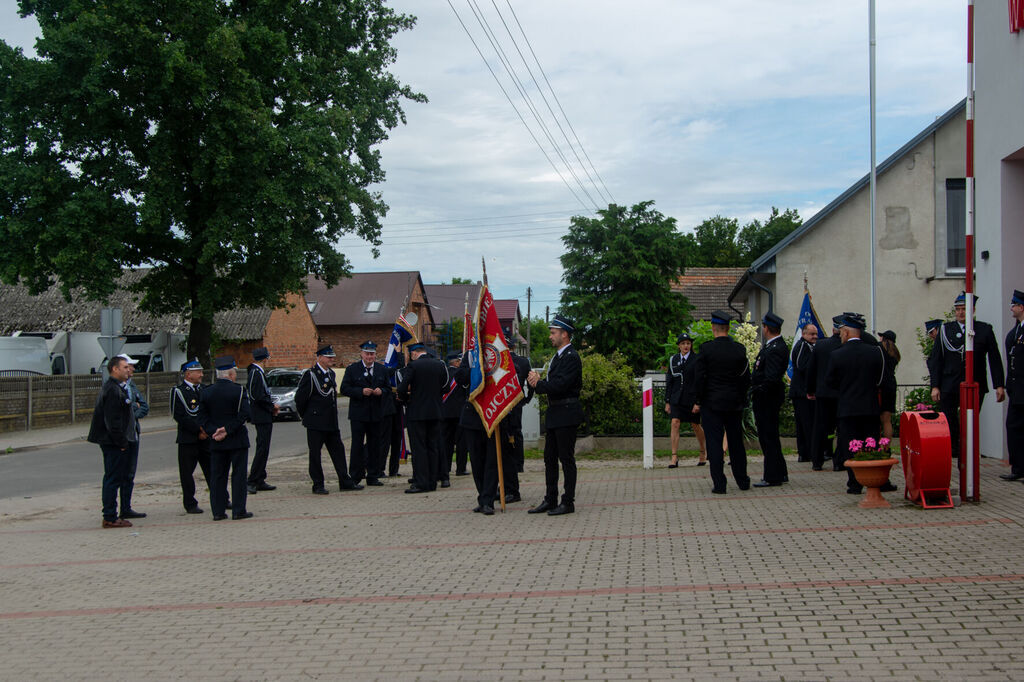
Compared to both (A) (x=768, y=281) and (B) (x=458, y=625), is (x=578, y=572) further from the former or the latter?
(A) (x=768, y=281)

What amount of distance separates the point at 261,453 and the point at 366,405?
165 centimetres

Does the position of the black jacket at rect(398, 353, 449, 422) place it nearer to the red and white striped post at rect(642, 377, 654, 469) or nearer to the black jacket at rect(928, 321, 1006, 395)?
the red and white striped post at rect(642, 377, 654, 469)

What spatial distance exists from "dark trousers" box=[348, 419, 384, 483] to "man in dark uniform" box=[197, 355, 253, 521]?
2.30 metres

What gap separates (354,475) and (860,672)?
9.05m

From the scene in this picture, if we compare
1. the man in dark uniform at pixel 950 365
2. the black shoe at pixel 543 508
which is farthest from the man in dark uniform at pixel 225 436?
the man in dark uniform at pixel 950 365

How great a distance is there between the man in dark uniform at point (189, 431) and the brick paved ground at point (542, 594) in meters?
1.09

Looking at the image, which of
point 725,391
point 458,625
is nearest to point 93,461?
point 725,391

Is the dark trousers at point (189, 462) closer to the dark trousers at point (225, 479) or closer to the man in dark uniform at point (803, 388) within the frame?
the dark trousers at point (225, 479)

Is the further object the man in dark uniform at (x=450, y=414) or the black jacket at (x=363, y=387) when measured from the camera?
the man in dark uniform at (x=450, y=414)

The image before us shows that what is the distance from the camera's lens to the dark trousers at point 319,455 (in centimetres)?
1213

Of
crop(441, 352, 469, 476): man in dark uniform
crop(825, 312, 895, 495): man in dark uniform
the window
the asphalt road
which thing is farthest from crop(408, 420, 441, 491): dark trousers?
the window

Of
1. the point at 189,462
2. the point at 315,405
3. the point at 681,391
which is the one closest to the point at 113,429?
the point at 189,462

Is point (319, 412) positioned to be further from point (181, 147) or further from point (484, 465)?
point (181, 147)

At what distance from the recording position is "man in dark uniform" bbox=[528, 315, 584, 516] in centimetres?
918
